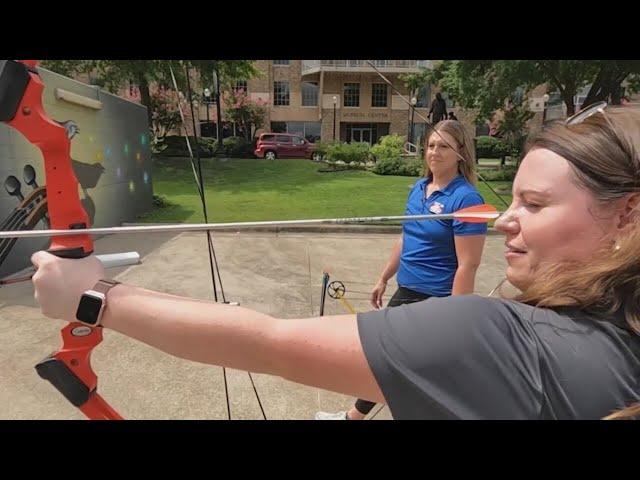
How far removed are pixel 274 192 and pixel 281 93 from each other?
23517 mm

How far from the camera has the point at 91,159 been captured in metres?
7.52

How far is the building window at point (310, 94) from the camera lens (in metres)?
35.0

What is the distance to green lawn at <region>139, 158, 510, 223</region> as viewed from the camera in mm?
10539

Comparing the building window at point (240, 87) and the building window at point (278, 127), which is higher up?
the building window at point (240, 87)

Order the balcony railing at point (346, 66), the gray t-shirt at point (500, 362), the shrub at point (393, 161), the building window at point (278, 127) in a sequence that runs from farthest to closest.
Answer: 1. the building window at point (278, 127)
2. the balcony railing at point (346, 66)
3. the shrub at point (393, 161)
4. the gray t-shirt at point (500, 362)

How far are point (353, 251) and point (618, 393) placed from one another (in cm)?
646

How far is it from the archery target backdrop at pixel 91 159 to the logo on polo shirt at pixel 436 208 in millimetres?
3491

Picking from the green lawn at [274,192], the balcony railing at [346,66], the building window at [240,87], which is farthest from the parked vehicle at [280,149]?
the balcony railing at [346,66]

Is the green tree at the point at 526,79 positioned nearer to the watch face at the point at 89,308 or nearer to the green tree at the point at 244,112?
the watch face at the point at 89,308

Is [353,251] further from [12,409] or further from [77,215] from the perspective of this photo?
[77,215]

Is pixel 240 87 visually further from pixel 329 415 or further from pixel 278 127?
pixel 329 415

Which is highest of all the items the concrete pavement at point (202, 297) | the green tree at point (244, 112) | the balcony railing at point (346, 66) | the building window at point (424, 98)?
the balcony railing at point (346, 66)

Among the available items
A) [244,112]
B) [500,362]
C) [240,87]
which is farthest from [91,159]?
[240,87]

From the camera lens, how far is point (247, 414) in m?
2.68
